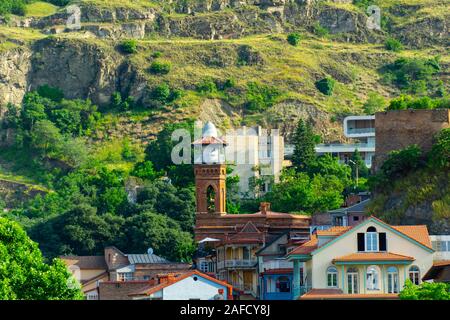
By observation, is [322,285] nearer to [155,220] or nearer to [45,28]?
[155,220]

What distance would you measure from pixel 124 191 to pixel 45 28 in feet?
136

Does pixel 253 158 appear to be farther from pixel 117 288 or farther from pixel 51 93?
pixel 117 288

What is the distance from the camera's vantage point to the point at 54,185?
10450 cm

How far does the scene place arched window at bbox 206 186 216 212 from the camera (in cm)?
7988

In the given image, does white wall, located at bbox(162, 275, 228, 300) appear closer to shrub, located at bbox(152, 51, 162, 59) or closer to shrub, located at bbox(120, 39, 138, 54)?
shrub, located at bbox(120, 39, 138, 54)

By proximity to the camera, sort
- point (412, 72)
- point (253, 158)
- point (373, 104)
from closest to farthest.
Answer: point (253, 158) < point (373, 104) < point (412, 72)

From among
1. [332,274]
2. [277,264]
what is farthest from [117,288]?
[332,274]

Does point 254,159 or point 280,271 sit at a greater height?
point 254,159

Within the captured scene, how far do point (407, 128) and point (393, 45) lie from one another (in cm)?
6683

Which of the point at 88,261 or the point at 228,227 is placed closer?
the point at 88,261

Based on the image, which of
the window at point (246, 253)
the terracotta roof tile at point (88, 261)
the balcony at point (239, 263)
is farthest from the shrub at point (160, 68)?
the balcony at point (239, 263)

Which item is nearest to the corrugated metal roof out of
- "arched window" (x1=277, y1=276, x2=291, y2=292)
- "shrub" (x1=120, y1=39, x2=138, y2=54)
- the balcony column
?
"arched window" (x1=277, y1=276, x2=291, y2=292)

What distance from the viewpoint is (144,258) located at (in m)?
70.8

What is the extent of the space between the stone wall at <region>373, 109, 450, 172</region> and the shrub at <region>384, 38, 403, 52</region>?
64.9 meters
